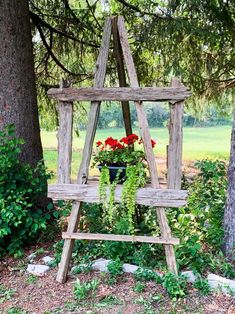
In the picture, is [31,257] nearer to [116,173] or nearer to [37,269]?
[37,269]

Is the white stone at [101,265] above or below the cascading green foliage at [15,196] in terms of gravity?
below

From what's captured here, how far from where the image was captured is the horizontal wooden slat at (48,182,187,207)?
2.66 metres

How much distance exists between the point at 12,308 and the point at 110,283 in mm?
748

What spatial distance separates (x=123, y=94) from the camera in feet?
8.62

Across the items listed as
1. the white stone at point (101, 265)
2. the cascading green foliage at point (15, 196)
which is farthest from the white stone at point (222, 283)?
the cascading green foliage at point (15, 196)

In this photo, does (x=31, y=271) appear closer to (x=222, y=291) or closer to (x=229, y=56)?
(x=222, y=291)

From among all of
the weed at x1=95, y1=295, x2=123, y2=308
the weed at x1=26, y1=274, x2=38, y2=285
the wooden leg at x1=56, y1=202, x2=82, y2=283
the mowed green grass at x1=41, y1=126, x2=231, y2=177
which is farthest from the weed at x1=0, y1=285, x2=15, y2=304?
the mowed green grass at x1=41, y1=126, x2=231, y2=177

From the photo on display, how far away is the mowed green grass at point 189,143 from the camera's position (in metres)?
9.16

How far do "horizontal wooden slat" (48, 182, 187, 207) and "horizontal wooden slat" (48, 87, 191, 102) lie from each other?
66 centimetres

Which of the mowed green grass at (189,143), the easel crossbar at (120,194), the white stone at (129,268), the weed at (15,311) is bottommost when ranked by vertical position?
the mowed green grass at (189,143)

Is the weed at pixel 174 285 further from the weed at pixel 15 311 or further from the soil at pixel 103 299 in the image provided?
the weed at pixel 15 311

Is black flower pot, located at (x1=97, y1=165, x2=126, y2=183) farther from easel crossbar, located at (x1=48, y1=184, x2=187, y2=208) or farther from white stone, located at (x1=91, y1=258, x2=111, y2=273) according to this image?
white stone, located at (x1=91, y1=258, x2=111, y2=273)

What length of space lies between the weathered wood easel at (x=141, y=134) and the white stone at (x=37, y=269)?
0.95 feet

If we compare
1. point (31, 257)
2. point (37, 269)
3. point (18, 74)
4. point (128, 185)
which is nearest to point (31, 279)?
point (37, 269)
